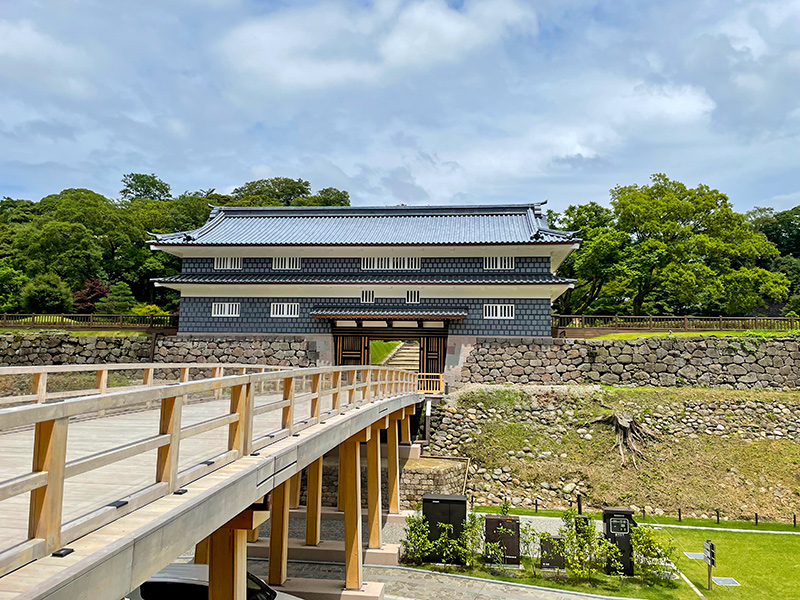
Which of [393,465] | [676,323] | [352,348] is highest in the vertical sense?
[676,323]

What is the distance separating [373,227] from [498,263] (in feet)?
25.0

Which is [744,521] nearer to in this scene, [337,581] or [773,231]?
[337,581]

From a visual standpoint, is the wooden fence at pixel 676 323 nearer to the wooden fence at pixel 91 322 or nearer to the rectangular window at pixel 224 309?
the rectangular window at pixel 224 309

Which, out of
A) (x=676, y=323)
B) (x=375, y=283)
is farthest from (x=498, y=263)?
(x=676, y=323)

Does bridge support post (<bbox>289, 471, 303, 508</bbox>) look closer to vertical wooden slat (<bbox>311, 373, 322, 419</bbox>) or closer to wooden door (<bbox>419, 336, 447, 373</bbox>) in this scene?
vertical wooden slat (<bbox>311, 373, 322, 419</bbox>)

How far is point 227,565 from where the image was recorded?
19.2 ft

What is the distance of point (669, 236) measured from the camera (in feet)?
127

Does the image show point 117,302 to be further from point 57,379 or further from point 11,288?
point 57,379

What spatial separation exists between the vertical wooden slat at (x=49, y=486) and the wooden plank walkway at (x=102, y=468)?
5.8 inches

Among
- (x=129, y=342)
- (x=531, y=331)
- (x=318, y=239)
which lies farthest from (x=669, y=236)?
(x=129, y=342)

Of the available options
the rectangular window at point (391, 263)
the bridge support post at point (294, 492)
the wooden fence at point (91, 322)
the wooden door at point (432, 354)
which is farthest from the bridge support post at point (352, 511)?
the wooden fence at point (91, 322)

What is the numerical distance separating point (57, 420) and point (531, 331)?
26232mm

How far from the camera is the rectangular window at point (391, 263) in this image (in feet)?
98.1

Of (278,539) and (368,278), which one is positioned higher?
(368,278)
